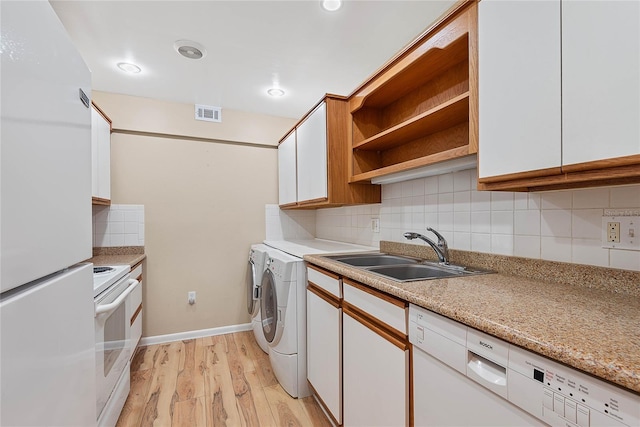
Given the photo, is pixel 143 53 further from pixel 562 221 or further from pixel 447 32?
pixel 562 221

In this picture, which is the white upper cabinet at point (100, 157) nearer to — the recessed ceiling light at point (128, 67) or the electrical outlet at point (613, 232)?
the recessed ceiling light at point (128, 67)

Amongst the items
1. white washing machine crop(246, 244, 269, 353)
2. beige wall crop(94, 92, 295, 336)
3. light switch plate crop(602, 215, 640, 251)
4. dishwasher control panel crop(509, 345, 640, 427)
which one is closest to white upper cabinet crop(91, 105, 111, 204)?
beige wall crop(94, 92, 295, 336)

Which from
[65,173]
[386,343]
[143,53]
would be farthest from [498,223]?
[143,53]

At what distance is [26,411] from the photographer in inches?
21.4

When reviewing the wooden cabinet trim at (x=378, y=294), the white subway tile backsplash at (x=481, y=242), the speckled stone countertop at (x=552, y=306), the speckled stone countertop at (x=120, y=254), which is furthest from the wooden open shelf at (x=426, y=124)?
the speckled stone countertop at (x=120, y=254)

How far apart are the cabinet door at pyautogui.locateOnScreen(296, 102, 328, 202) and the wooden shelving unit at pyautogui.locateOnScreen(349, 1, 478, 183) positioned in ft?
0.71

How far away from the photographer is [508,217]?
1.34 meters

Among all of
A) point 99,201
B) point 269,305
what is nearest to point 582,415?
point 269,305

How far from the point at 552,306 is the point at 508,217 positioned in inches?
23.1

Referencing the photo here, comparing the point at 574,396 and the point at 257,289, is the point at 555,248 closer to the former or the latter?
the point at 574,396

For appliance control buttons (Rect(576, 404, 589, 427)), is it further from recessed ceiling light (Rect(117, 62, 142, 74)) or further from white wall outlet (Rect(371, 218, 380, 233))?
recessed ceiling light (Rect(117, 62, 142, 74))

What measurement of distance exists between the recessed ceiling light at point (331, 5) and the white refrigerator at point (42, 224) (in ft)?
4.10

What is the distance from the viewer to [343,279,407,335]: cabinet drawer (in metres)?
1.07

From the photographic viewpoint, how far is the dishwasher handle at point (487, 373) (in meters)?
0.73
